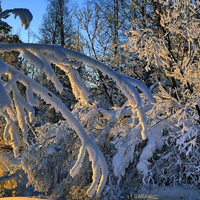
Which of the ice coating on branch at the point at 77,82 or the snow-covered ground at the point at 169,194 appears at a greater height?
the ice coating on branch at the point at 77,82

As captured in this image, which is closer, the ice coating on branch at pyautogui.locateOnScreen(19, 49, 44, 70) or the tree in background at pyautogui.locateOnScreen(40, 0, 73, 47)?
the ice coating on branch at pyautogui.locateOnScreen(19, 49, 44, 70)

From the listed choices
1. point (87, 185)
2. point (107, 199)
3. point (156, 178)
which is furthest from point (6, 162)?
point (156, 178)

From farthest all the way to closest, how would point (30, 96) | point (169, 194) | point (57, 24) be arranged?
point (57, 24), point (169, 194), point (30, 96)

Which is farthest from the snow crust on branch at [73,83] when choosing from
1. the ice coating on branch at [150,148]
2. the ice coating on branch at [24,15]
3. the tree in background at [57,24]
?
the tree in background at [57,24]

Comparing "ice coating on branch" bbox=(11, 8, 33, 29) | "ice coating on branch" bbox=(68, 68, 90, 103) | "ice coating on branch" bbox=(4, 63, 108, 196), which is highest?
"ice coating on branch" bbox=(11, 8, 33, 29)

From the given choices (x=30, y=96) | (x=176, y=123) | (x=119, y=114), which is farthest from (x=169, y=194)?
(x=30, y=96)

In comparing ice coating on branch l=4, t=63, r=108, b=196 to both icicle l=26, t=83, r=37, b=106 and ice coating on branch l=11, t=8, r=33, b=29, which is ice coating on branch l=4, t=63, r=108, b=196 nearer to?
icicle l=26, t=83, r=37, b=106

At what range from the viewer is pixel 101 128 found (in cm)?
759

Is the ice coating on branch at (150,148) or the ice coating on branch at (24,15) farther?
the ice coating on branch at (150,148)

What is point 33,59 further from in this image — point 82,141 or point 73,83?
point 82,141

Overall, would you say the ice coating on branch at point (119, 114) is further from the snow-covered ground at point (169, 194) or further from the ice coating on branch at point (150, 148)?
the snow-covered ground at point (169, 194)

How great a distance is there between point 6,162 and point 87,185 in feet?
8.88

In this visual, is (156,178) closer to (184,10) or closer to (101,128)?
(101,128)

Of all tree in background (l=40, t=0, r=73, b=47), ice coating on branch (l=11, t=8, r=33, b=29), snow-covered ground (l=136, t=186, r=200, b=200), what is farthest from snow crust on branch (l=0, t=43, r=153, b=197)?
tree in background (l=40, t=0, r=73, b=47)
